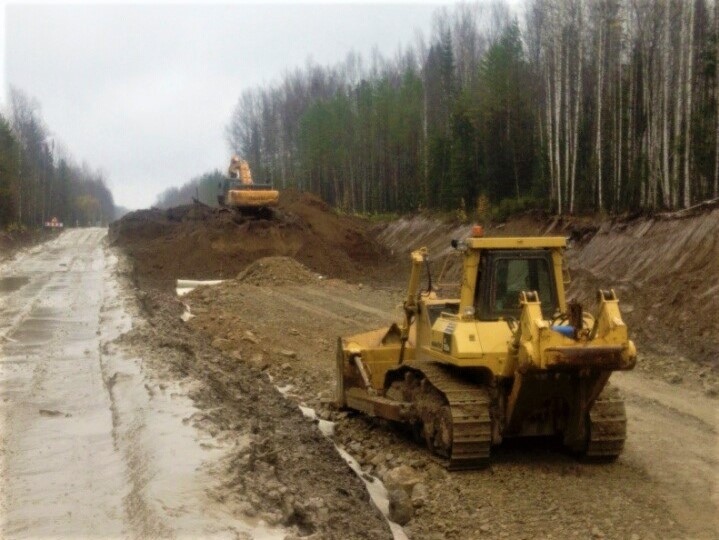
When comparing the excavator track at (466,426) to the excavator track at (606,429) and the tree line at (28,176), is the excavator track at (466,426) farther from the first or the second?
the tree line at (28,176)

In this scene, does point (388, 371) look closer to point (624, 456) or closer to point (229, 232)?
point (624, 456)

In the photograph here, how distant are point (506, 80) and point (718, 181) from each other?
17.3m

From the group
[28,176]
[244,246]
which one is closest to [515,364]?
[244,246]

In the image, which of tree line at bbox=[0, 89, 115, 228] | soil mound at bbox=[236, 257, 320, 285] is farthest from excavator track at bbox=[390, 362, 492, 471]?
tree line at bbox=[0, 89, 115, 228]

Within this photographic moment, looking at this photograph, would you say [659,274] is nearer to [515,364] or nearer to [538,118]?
[515,364]

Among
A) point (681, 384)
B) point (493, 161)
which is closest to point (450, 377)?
point (681, 384)

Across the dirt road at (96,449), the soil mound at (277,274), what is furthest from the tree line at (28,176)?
the dirt road at (96,449)

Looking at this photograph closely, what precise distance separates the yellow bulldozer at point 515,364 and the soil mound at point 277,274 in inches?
731

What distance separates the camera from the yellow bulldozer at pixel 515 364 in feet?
23.4

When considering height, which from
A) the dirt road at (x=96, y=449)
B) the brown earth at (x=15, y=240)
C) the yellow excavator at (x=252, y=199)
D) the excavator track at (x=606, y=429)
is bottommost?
the excavator track at (x=606, y=429)

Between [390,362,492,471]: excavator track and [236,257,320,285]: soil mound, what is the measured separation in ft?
63.5

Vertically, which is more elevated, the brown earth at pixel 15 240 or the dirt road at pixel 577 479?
the brown earth at pixel 15 240

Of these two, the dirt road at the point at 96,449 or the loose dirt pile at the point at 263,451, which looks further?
the loose dirt pile at the point at 263,451

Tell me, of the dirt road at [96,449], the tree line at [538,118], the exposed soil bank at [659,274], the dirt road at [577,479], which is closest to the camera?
the dirt road at [96,449]
